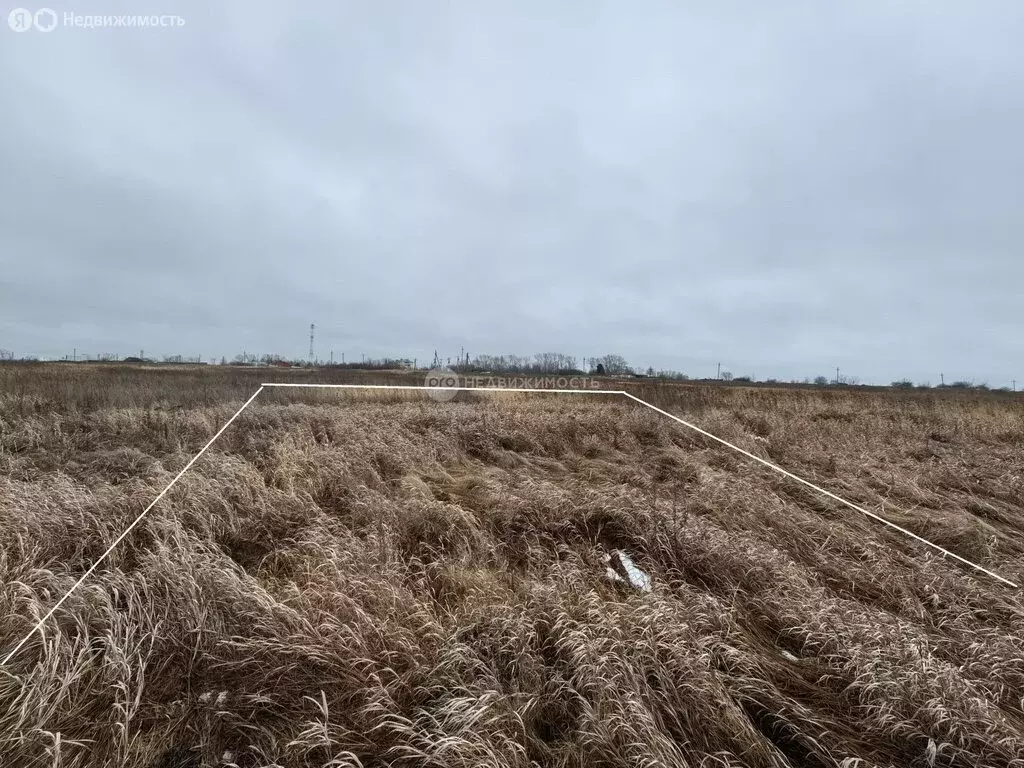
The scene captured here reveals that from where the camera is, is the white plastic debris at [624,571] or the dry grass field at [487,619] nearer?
the dry grass field at [487,619]

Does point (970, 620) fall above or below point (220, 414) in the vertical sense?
below

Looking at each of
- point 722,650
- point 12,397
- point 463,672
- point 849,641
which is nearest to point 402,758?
point 463,672

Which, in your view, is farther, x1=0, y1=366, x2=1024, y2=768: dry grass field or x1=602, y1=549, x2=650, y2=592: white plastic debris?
x1=602, y1=549, x2=650, y2=592: white plastic debris

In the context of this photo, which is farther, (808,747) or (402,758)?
(808,747)

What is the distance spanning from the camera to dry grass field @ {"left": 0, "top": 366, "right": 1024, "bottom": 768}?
2.60m

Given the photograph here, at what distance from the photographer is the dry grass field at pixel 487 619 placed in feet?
8.54

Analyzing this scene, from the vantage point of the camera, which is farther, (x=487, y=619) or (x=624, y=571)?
(x=624, y=571)

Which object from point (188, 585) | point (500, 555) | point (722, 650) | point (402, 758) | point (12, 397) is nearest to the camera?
point (402, 758)

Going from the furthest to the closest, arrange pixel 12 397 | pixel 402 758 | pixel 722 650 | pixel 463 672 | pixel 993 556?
pixel 12 397 < pixel 993 556 < pixel 722 650 < pixel 463 672 < pixel 402 758

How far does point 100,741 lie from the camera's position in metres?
2.57

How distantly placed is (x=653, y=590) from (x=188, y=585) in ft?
13.8

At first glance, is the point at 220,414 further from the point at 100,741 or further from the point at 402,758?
the point at 402,758

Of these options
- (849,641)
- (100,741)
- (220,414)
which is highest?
(220,414)

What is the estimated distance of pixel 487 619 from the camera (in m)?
3.55
